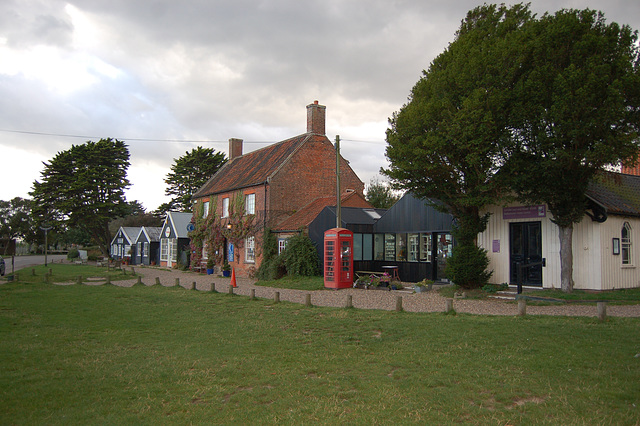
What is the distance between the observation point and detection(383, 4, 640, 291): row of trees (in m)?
13.4

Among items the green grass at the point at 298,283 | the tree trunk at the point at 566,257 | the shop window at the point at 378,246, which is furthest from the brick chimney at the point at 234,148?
the tree trunk at the point at 566,257

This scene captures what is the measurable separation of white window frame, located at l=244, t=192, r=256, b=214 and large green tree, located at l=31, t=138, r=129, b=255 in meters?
28.0

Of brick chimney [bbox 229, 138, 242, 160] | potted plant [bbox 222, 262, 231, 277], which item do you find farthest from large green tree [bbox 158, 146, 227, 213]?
potted plant [bbox 222, 262, 231, 277]

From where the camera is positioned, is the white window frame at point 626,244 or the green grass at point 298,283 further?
the green grass at point 298,283

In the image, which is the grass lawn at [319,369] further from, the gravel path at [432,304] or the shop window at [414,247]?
the shop window at [414,247]

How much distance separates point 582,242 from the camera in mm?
16141

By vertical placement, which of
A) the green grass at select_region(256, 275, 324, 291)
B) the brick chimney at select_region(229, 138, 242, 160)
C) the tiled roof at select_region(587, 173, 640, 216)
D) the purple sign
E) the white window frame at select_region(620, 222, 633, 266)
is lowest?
the green grass at select_region(256, 275, 324, 291)

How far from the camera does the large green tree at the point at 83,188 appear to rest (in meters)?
51.7

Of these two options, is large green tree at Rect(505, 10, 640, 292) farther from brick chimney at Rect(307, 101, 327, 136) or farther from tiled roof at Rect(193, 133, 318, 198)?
brick chimney at Rect(307, 101, 327, 136)

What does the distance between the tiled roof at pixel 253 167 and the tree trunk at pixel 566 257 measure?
16.9 metres

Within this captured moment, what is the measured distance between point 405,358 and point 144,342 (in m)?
5.09

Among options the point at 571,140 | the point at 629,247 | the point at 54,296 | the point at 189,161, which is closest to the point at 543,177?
the point at 571,140

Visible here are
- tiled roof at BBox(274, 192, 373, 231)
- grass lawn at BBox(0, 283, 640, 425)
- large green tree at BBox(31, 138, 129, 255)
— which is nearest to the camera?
grass lawn at BBox(0, 283, 640, 425)

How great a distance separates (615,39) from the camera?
13.8m
